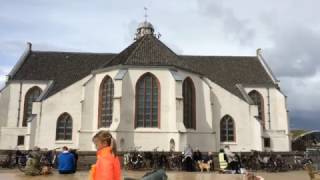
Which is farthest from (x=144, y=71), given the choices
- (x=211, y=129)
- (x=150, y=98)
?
(x=211, y=129)

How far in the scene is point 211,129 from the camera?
119 ft

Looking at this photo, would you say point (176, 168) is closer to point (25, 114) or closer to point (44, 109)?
point (44, 109)

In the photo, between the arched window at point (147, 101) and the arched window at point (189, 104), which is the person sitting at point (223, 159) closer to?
the arched window at point (147, 101)

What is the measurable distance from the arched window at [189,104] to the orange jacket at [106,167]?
28.0m

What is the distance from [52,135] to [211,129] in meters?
15.7

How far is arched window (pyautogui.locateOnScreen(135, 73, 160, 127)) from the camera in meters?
32.3

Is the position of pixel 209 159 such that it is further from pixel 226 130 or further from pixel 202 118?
pixel 226 130

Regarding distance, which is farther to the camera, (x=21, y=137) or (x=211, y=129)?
(x=21, y=137)

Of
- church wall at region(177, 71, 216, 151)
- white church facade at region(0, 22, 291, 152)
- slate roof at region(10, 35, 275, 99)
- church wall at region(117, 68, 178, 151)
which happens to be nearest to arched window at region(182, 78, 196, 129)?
white church facade at region(0, 22, 291, 152)

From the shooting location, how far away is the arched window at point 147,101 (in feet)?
106

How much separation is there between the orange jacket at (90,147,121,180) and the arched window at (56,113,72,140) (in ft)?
107

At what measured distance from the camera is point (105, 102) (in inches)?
1344

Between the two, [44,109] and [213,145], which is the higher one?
[44,109]

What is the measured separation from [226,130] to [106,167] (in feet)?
113
